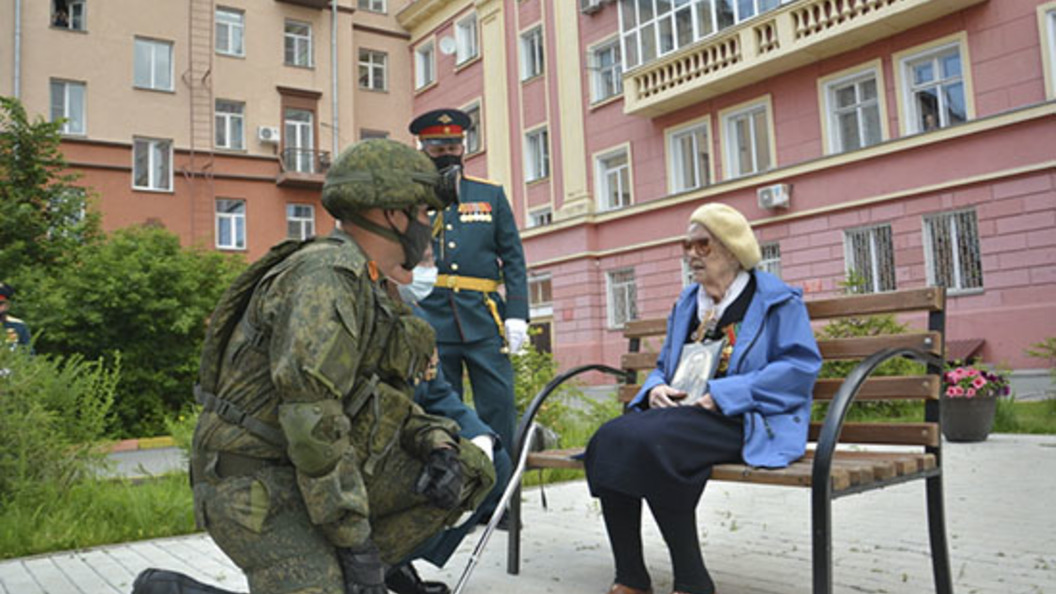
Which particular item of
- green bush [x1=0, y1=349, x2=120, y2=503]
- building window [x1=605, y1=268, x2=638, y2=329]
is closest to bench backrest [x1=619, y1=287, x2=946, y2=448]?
green bush [x1=0, y1=349, x2=120, y2=503]

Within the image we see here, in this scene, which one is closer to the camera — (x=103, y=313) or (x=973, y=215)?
(x=103, y=313)

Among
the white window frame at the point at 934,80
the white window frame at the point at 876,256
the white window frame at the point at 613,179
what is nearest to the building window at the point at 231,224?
the white window frame at the point at 613,179

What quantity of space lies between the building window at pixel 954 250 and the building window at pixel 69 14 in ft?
80.1

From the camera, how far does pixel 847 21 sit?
17.1m

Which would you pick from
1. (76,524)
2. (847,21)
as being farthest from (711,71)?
(76,524)

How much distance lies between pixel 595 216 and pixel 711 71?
17.4 feet

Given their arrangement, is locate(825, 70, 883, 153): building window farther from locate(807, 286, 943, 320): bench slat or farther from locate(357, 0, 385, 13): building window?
locate(357, 0, 385, 13): building window

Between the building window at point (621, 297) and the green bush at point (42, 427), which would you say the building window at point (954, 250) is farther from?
the green bush at point (42, 427)

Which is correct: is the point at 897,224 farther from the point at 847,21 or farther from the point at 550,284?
the point at 550,284

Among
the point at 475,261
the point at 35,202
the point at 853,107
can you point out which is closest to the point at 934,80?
the point at 853,107

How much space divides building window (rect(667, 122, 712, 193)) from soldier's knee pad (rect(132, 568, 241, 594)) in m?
19.7

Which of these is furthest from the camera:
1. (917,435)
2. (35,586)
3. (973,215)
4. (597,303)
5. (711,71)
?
(597,303)

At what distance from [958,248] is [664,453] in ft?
50.0

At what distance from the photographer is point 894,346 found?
3.35m
